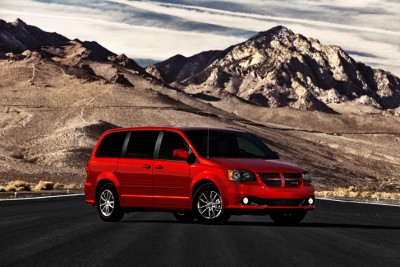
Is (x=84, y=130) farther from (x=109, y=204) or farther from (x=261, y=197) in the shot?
(x=261, y=197)

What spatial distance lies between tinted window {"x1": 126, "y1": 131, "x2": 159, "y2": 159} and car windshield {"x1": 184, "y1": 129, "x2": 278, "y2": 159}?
0.87 metres

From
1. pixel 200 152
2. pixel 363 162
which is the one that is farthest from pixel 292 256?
pixel 363 162

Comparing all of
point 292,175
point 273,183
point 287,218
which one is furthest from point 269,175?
point 287,218

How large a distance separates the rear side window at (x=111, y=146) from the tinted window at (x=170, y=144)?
4.13 feet

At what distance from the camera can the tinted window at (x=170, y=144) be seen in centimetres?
1678

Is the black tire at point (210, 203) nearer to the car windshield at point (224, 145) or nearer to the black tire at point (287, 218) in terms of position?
the car windshield at point (224, 145)

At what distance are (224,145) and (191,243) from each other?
171 inches

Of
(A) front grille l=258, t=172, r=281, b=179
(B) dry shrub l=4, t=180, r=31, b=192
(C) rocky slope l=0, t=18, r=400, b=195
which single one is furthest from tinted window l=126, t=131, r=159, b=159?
(C) rocky slope l=0, t=18, r=400, b=195

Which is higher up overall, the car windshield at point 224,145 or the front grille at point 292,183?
the car windshield at point 224,145

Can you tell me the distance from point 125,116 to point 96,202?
361 feet

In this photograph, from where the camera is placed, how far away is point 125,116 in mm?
127688

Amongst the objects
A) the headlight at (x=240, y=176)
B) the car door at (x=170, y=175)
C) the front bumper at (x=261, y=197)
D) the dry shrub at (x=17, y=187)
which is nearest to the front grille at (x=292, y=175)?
the front bumper at (x=261, y=197)

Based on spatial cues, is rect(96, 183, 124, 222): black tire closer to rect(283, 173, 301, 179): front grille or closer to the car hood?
the car hood

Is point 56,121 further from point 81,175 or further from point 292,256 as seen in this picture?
point 292,256
